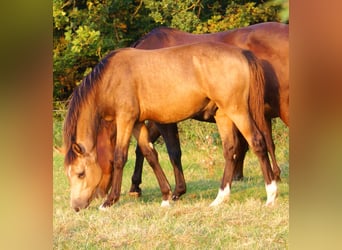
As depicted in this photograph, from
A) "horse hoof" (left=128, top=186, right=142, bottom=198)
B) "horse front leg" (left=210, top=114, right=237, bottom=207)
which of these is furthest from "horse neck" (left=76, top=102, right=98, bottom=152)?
"horse front leg" (left=210, top=114, right=237, bottom=207)

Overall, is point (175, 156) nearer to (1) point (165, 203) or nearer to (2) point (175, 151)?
(2) point (175, 151)

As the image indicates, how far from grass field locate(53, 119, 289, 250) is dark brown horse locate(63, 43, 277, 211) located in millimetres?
94

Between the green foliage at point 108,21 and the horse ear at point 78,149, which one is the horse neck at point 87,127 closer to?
the horse ear at point 78,149

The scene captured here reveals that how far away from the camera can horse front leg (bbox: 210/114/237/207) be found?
3564mm

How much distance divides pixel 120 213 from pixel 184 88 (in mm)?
795

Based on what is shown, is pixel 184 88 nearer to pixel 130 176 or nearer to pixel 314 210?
pixel 130 176

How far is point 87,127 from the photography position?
3580mm

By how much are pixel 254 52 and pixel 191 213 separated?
3.85 feet

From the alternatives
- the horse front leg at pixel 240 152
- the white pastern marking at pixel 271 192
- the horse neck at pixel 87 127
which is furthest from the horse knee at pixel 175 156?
the white pastern marking at pixel 271 192

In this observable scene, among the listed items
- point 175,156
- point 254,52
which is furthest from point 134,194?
point 254,52

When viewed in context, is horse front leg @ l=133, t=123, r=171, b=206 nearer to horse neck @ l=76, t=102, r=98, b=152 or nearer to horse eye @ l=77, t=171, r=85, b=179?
horse neck @ l=76, t=102, r=98, b=152

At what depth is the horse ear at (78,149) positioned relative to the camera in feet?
11.5

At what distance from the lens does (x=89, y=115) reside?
3580mm

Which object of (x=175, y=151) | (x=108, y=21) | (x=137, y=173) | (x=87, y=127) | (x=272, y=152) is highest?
(x=108, y=21)
